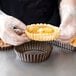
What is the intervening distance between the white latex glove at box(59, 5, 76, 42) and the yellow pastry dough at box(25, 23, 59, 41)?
94mm

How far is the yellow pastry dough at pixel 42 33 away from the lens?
781 millimetres

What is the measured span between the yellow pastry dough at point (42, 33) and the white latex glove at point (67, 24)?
94 millimetres

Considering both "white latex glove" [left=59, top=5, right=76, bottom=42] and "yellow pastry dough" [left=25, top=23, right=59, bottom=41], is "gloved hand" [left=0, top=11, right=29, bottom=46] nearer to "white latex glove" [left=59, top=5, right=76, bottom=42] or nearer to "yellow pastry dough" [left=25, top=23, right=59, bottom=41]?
"yellow pastry dough" [left=25, top=23, right=59, bottom=41]

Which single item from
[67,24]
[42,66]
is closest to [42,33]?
[42,66]

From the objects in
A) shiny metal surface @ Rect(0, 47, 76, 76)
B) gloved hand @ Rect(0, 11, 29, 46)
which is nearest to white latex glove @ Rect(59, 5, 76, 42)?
shiny metal surface @ Rect(0, 47, 76, 76)

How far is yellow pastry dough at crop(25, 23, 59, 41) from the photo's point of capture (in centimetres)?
78

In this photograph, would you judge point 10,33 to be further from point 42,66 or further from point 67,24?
point 67,24

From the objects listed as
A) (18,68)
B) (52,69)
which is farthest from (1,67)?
(52,69)

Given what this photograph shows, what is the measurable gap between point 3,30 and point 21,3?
1.11 ft

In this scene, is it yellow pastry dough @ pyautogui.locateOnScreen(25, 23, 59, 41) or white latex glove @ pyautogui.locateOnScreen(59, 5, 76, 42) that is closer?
yellow pastry dough @ pyautogui.locateOnScreen(25, 23, 59, 41)

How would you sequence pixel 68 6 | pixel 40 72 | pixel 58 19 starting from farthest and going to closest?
pixel 58 19 → pixel 68 6 → pixel 40 72

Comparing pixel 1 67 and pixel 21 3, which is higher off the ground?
pixel 21 3

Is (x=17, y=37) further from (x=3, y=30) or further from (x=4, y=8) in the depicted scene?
(x=4, y=8)

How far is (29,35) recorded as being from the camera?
798mm
